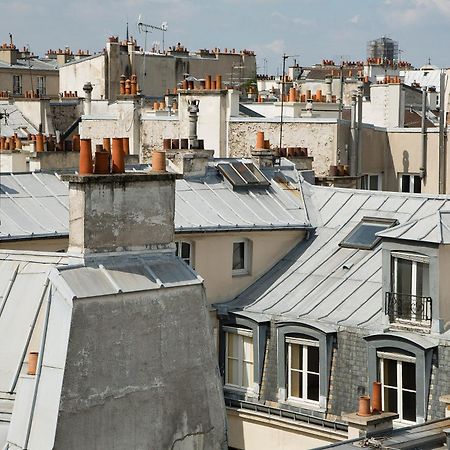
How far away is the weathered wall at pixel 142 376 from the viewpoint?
746 inches

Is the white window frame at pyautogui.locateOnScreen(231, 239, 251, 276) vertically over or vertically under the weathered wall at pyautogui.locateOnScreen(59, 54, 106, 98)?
under

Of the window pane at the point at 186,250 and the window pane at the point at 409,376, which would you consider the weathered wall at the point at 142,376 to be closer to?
the window pane at the point at 409,376

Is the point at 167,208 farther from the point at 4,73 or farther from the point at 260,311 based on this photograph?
the point at 4,73

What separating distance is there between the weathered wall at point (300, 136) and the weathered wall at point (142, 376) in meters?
22.0

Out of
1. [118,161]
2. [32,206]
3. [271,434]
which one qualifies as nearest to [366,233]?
[271,434]

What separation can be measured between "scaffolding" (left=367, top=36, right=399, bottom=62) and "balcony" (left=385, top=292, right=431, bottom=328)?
6502cm

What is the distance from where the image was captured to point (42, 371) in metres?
19.0

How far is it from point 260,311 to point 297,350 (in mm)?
1379

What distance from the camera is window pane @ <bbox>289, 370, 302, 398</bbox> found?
89.2ft

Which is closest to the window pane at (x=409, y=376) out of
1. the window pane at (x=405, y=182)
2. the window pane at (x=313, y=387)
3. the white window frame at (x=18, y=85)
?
the window pane at (x=313, y=387)

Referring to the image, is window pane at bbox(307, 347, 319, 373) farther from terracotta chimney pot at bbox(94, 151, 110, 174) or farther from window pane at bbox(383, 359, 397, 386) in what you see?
terracotta chimney pot at bbox(94, 151, 110, 174)

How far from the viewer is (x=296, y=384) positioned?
1073 inches

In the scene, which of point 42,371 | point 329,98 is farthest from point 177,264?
point 329,98

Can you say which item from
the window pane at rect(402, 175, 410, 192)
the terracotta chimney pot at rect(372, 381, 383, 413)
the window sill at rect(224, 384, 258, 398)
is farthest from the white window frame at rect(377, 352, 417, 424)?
the window pane at rect(402, 175, 410, 192)
